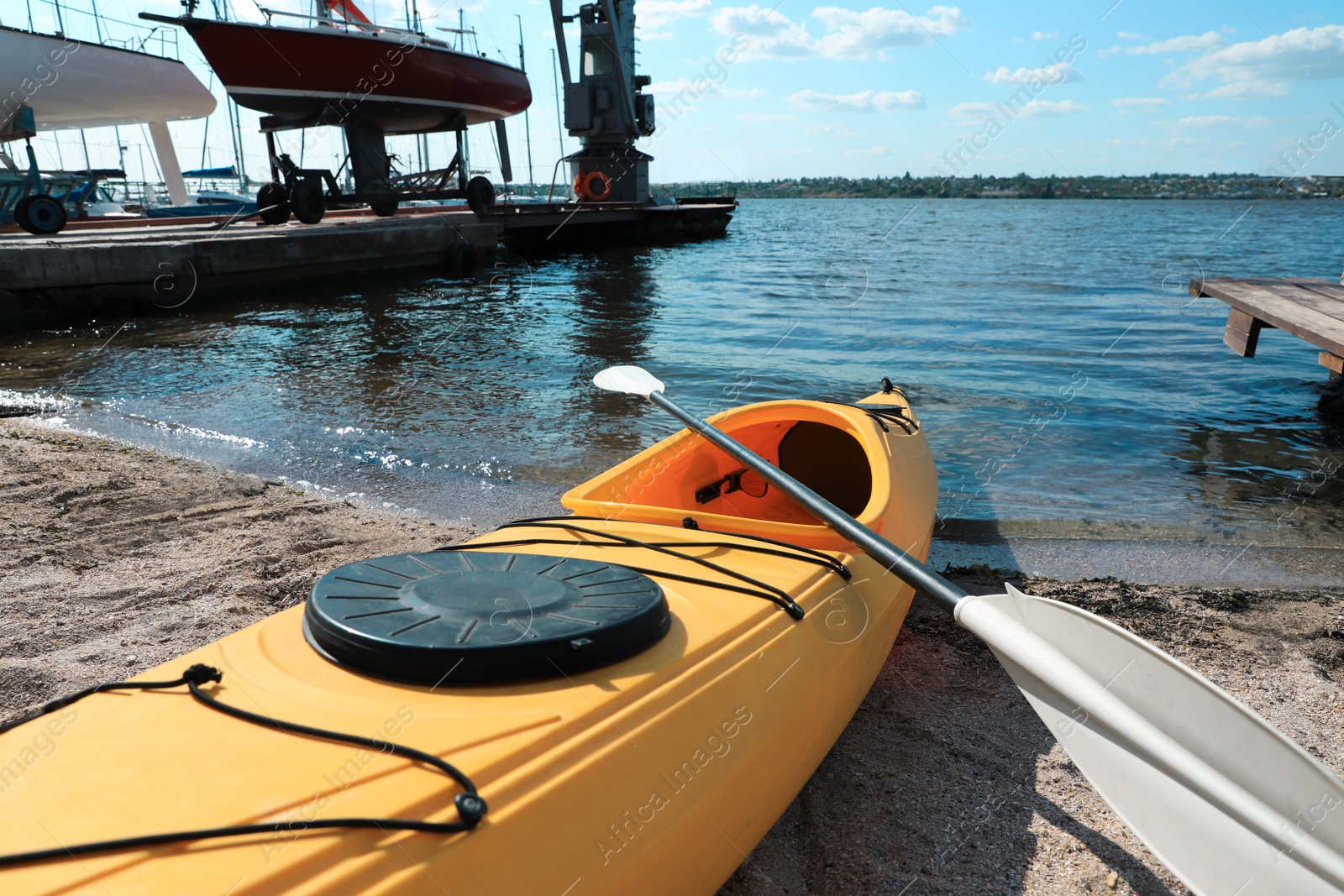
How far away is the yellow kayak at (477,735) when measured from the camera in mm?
1161

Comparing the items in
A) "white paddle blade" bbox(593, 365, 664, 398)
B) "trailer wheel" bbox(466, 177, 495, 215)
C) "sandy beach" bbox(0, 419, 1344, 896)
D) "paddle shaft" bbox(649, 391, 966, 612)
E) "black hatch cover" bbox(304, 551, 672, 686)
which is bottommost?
"sandy beach" bbox(0, 419, 1344, 896)

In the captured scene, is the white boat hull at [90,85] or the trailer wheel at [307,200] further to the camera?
the trailer wheel at [307,200]

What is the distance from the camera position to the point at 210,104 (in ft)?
55.3

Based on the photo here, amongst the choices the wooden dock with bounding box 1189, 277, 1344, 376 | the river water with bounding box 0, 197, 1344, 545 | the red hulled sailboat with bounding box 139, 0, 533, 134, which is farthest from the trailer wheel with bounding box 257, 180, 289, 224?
the wooden dock with bounding box 1189, 277, 1344, 376

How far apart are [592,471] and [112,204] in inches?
1515

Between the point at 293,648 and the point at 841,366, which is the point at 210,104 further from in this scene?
the point at 293,648

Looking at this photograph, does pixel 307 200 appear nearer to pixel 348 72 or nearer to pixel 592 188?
pixel 348 72

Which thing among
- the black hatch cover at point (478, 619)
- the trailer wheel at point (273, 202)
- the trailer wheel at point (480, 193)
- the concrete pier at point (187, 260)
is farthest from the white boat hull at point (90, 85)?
the black hatch cover at point (478, 619)

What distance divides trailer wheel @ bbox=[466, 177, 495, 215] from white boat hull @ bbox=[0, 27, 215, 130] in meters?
5.57

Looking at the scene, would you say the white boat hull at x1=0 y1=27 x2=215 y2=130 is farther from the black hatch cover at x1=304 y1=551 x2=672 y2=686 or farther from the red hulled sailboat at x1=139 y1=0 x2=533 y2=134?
the black hatch cover at x1=304 y1=551 x2=672 y2=686

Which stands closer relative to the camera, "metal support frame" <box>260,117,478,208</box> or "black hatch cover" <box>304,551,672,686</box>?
"black hatch cover" <box>304,551,672,686</box>

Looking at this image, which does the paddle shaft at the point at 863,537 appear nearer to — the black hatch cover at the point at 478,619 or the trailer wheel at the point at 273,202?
the black hatch cover at the point at 478,619

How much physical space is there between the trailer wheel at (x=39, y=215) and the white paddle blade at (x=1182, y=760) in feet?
46.2

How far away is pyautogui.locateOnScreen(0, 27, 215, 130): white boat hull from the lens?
37.5 feet
